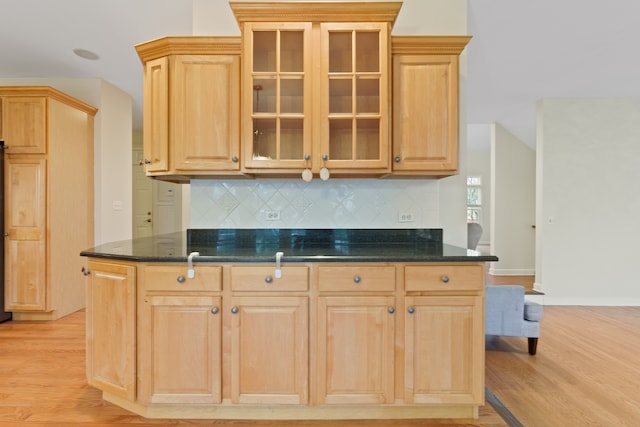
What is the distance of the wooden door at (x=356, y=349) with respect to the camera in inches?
73.3

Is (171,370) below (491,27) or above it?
below

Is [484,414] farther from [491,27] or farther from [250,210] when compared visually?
[491,27]

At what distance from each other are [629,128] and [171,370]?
219 inches

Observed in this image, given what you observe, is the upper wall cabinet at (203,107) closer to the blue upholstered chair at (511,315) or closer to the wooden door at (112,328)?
the wooden door at (112,328)

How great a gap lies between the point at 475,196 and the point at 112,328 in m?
9.89

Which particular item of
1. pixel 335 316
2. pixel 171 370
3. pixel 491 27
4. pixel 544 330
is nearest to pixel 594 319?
pixel 544 330

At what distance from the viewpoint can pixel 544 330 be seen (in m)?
3.44

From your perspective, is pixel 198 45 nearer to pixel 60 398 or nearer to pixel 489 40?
pixel 60 398

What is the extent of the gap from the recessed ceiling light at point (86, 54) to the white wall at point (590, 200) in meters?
5.31

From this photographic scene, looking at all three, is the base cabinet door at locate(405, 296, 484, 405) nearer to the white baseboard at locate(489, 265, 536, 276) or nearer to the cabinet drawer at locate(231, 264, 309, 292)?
the cabinet drawer at locate(231, 264, 309, 292)

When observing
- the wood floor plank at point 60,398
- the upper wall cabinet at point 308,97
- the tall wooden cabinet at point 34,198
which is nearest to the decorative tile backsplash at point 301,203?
the upper wall cabinet at point 308,97

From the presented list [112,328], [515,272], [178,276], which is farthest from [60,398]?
[515,272]

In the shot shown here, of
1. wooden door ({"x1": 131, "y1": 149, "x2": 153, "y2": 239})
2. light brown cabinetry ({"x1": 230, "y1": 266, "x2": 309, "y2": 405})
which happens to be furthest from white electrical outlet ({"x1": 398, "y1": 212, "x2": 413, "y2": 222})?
wooden door ({"x1": 131, "y1": 149, "x2": 153, "y2": 239})

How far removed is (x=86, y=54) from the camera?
3.71 metres
